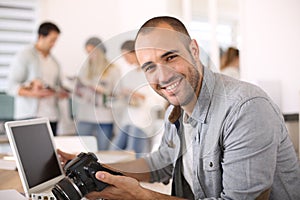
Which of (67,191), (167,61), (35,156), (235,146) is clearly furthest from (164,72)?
(35,156)

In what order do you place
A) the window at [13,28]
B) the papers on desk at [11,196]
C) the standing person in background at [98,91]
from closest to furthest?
1. the papers on desk at [11,196]
2. the standing person in background at [98,91]
3. the window at [13,28]

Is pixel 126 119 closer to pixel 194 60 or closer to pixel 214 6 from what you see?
pixel 194 60

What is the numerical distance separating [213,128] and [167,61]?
0.25m

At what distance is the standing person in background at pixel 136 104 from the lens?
1.19 meters

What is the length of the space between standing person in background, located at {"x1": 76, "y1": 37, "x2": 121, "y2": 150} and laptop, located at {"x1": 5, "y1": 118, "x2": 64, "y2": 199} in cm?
14

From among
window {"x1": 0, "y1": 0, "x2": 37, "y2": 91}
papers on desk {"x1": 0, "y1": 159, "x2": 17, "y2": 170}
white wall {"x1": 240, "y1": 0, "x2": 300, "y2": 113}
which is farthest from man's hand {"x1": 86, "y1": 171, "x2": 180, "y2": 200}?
window {"x1": 0, "y1": 0, "x2": 37, "y2": 91}

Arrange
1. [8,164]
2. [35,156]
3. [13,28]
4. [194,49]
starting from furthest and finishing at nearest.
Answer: [13,28], [8,164], [35,156], [194,49]

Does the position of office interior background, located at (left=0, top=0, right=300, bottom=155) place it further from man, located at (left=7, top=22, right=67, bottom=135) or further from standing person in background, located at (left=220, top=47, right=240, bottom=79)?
man, located at (left=7, top=22, right=67, bottom=135)

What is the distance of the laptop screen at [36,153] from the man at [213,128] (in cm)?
23

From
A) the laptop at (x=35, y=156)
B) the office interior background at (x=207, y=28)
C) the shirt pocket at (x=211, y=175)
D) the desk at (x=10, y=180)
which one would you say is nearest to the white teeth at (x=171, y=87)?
the shirt pocket at (x=211, y=175)

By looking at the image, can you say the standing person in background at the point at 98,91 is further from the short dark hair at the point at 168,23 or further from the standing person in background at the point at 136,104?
the short dark hair at the point at 168,23

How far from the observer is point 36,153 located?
1296mm

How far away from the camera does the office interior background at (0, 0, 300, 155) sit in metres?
3.03

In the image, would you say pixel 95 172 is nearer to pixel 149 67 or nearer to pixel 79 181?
pixel 79 181
